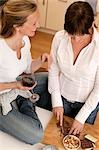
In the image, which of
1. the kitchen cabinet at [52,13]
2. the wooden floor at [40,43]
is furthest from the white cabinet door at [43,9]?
the wooden floor at [40,43]

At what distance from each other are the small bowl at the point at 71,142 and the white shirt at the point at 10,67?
37 centimetres

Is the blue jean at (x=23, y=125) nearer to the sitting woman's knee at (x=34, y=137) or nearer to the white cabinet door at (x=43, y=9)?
the sitting woman's knee at (x=34, y=137)

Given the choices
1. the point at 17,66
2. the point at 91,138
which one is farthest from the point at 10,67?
the point at 91,138

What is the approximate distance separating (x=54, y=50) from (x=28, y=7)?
0.31 m

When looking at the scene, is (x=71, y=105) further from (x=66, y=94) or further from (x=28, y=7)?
(x=28, y=7)

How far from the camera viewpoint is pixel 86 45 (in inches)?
67.7

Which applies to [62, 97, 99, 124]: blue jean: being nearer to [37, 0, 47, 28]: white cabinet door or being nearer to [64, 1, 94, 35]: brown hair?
[64, 1, 94, 35]: brown hair

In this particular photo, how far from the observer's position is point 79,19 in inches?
61.6

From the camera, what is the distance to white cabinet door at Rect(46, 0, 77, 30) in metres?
3.63

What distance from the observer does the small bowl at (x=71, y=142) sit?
5.47ft

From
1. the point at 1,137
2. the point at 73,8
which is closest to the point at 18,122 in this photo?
the point at 1,137

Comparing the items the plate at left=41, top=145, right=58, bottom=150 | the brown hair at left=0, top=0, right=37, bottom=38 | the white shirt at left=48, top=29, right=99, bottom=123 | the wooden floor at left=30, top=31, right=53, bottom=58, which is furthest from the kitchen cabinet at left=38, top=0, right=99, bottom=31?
the plate at left=41, top=145, right=58, bottom=150

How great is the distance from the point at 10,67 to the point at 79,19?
1.57 ft

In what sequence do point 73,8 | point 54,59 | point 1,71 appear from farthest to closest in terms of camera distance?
1. point 54,59
2. point 1,71
3. point 73,8
